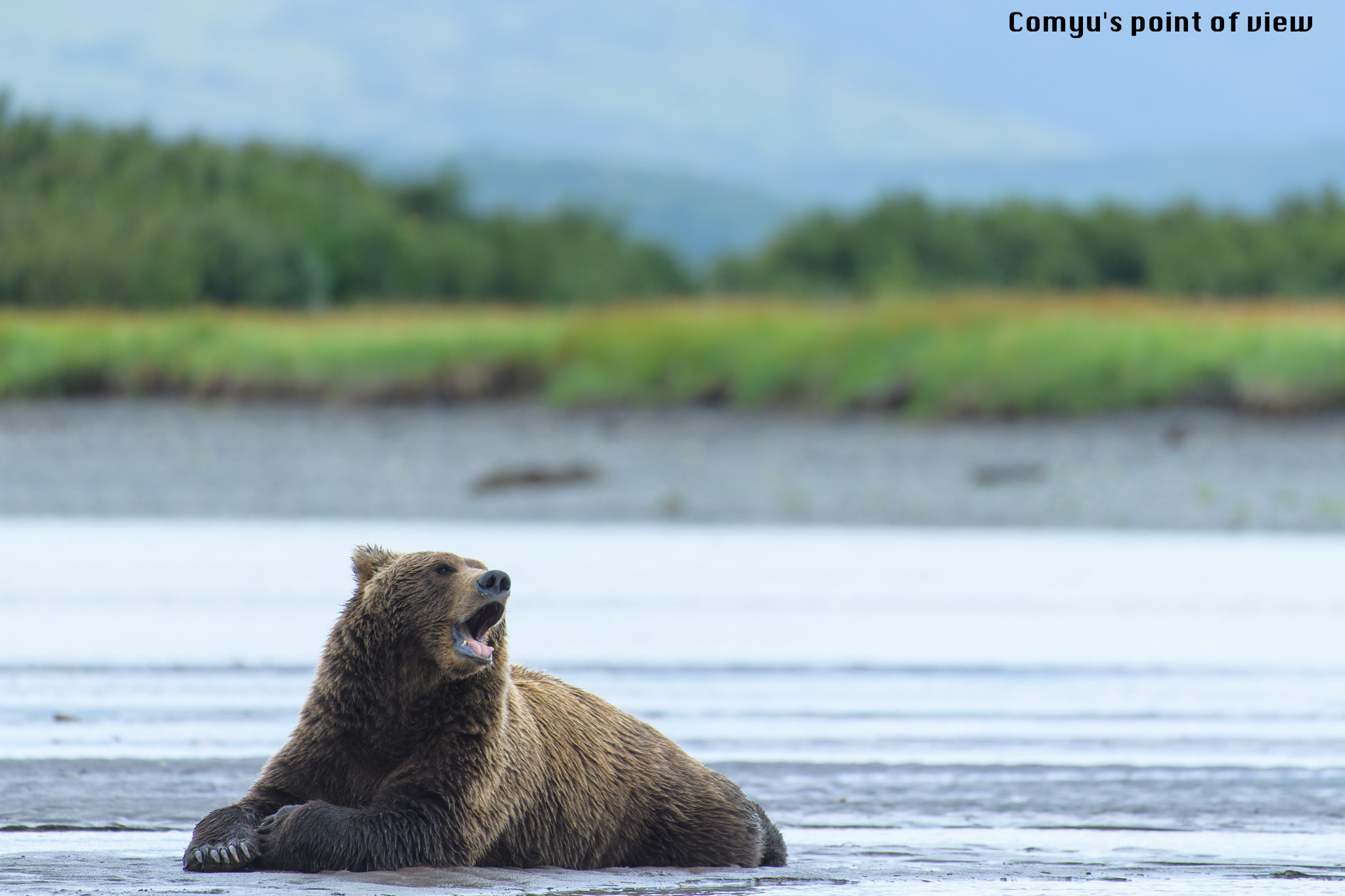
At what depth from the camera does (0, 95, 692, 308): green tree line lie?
23281 millimetres

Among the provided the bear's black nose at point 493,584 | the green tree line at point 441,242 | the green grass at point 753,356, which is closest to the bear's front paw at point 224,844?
the bear's black nose at point 493,584

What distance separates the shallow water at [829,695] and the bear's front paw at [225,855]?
80mm

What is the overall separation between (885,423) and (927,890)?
16485 mm

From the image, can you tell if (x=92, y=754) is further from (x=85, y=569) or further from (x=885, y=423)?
(x=885, y=423)

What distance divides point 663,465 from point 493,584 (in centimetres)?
1472

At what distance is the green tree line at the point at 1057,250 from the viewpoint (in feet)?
88.9

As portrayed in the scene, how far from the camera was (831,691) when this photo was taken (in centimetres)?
765

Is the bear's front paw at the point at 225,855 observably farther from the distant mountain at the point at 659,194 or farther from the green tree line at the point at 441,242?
the distant mountain at the point at 659,194

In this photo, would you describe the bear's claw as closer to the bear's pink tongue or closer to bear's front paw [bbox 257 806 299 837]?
bear's front paw [bbox 257 806 299 837]

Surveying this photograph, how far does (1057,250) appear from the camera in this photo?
3020 cm

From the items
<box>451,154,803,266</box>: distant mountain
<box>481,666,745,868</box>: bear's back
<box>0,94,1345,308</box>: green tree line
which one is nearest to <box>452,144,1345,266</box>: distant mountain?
<box>451,154,803,266</box>: distant mountain

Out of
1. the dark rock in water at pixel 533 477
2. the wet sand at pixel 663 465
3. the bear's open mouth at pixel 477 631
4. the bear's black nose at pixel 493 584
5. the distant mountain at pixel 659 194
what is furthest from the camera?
the distant mountain at pixel 659 194

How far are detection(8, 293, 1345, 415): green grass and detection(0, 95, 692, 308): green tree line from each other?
0.80 metres

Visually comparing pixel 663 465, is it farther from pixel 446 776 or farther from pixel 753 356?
pixel 446 776
